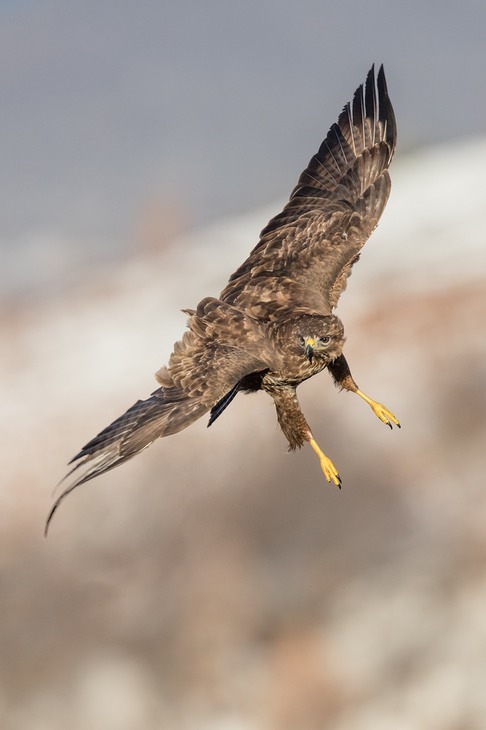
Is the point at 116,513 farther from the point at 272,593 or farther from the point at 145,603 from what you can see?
the point at 272,593

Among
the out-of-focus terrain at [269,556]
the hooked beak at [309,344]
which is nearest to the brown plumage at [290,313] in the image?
the hooked beak at [309,344]

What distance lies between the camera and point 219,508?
30828mm

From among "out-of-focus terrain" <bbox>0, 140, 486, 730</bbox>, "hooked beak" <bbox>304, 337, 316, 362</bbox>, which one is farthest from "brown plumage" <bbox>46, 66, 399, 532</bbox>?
"out-of-focus terrain" <bbox>0, 140, 486, 730</bbox>

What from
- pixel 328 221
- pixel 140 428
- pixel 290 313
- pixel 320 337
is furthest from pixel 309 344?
pixel 328 221

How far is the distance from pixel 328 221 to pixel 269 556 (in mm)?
16861

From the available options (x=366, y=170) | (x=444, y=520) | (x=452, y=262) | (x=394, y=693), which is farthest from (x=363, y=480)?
(x=366, y=170)

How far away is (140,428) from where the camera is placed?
1154cm

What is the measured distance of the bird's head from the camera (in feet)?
39.6

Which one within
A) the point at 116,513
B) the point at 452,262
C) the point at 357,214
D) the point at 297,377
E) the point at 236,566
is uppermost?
the point at 452,262

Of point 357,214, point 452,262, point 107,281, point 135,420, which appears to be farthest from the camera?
point 107,281

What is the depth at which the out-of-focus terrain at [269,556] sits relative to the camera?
2955 cm

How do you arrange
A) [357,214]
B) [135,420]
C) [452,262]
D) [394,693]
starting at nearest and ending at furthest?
1. [135,420]
2. [357,214]
3. [394,693]
4. [452,262]

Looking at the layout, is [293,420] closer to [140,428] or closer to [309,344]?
[309,344]

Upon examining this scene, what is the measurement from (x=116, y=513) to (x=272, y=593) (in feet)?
14.6
